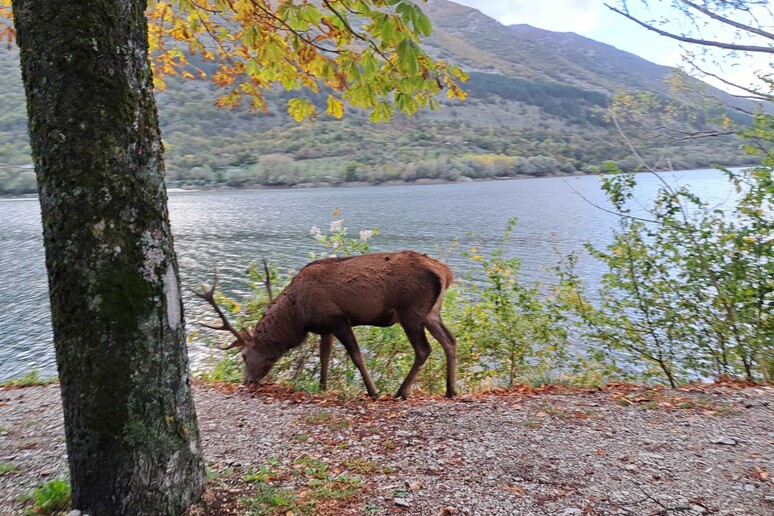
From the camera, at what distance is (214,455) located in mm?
4586

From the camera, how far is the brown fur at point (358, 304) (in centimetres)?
729

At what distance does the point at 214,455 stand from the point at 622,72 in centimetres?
12919

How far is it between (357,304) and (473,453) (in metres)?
2.99

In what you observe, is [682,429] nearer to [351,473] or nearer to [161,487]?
[351,473]

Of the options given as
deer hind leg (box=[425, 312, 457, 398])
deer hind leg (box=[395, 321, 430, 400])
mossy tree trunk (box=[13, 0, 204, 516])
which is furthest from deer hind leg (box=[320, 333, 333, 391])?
mossy tree trunk (box=[13, 0, 204, 516])

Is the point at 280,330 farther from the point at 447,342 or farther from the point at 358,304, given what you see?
the point at 447,342

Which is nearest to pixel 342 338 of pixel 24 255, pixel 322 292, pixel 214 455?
pixel 322 292

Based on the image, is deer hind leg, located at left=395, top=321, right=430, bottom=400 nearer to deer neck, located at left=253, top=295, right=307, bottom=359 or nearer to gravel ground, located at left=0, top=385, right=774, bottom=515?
gravel ground, located at left=0, top=385, right=774, bottom=515

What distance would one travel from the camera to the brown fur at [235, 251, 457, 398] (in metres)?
7.29

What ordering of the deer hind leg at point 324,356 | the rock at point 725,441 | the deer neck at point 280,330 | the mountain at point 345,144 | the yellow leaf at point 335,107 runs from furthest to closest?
1. the mountain at point 345,144
2. the deer hind leg at point 324,356
3. the deer neck at point 280,330
4. the yellow leaf at point 335,107
5. the rock at point 725,441

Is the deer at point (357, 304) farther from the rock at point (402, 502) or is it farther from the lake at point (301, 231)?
the lake at point (301, 231)

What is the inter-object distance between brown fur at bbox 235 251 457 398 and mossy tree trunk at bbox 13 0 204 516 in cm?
423

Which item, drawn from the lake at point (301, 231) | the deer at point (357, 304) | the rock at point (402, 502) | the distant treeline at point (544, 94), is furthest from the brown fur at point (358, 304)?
the distant treeline at point (544, 94)

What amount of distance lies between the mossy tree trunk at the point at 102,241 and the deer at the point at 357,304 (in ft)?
13.8
